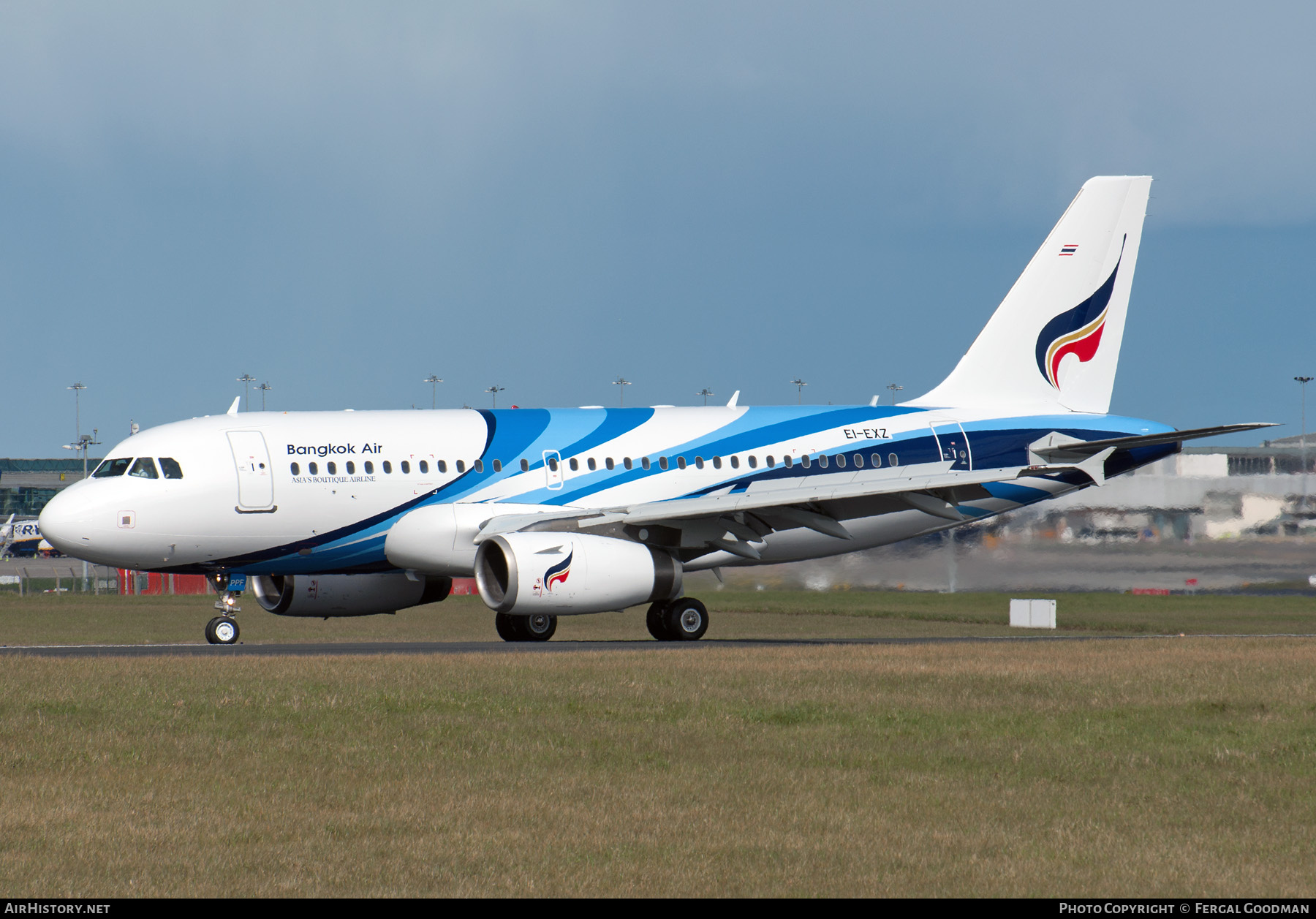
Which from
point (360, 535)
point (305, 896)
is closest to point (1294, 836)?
point (305, 896)

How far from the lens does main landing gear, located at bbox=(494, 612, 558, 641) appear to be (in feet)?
91.1

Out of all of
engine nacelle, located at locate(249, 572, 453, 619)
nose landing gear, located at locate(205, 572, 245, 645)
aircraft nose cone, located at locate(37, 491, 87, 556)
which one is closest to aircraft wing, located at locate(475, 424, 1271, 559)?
engine nacelle, located at locate(249, 572, 453, 619)

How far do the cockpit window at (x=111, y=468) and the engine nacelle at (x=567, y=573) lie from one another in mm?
5909

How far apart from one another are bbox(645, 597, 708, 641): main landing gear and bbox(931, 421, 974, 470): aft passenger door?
5.65 metres

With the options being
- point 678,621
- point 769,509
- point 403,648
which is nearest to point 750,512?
point 769,509

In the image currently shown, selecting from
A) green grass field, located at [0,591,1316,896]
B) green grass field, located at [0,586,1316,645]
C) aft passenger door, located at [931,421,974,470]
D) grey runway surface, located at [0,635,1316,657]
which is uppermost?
aft passenger door, located at [931,421,974,470]

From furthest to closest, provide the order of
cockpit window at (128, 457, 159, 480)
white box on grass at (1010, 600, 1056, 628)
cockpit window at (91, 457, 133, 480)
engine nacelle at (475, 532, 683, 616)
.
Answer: white box on grass at (1010, 600, 1056, 628), cockpit window at (91, 457, 133, 480), cockpit window at (128, 457, 159, 480), engine nacelle at (475, 532, 683, 616)

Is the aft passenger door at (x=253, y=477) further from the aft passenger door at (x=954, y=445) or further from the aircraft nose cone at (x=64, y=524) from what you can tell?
the aft passenger door at (x=954, y=445)

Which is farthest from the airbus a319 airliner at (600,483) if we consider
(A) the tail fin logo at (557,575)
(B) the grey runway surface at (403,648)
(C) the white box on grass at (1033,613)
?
(C) the white box on grass at (1033,613)

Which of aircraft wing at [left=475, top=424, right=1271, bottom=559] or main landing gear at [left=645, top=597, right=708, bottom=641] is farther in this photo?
main landing gear at [left=645, top=597, right=708, bottom=641]

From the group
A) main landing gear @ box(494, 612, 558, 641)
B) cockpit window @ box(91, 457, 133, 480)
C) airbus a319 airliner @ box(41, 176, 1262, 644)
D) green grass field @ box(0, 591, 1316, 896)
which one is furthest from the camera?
main landing gear @ box(494, 612, 558, 641)

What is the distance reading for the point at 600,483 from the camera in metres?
27.2

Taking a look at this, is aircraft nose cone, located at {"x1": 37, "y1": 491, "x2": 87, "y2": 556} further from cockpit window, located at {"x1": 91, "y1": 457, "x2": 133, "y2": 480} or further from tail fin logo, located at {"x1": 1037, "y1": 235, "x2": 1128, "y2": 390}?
tail fin logo, located at {"x1": 1037, "y1": 235, "x2": 1128, "y2": 390}
